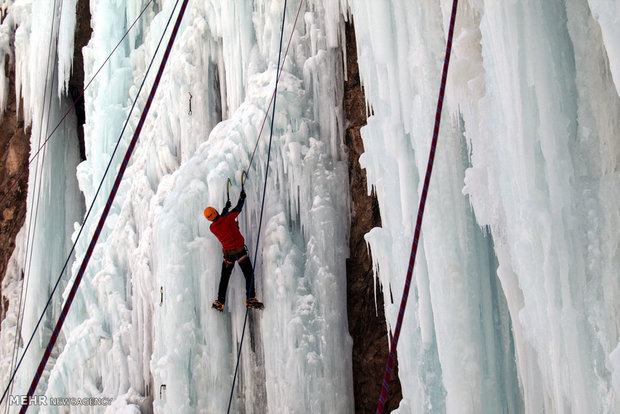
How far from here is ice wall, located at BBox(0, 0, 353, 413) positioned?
477cm

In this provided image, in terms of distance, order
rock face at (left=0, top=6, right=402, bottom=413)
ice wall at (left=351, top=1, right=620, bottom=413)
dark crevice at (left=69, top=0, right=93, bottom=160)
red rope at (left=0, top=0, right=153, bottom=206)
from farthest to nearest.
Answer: dark crevice at (left=69, top=0, right=93, bottom=160) → red rope at (left=0, top=0, right=153, bottom=206) → rock face at (left=0, top=6, right=402, bottom=413) → ice wall at (left=351, top=1, right=620, bottom=413)

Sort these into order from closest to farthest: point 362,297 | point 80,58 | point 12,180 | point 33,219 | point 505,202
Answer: point 505,202 < point 362,297 < point 33,219 < point 80,58 < point 12,180

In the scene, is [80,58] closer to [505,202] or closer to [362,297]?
[362,297]

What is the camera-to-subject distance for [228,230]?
15.7 feet

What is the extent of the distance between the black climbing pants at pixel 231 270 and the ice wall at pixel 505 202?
1356 mm

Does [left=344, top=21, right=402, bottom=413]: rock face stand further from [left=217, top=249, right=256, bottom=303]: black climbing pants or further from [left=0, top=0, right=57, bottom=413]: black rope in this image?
[left=0, top=0, right=57, bottom=413]: black rope

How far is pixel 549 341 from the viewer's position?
234 centimetres

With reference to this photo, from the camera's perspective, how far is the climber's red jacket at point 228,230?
4.78m

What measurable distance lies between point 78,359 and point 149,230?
5.57 ft

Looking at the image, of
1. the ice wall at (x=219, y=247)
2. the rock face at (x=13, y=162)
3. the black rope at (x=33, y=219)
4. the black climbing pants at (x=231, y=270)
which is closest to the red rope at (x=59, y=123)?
the rock face at (x=13, y=162)

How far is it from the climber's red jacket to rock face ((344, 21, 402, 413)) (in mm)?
929

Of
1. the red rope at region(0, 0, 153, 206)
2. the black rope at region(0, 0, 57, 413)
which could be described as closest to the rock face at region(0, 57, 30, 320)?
the red rope at region(0, 0, 153, 206)

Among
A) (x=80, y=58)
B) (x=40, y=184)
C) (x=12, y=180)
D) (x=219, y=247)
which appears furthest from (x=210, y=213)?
(x=12, y=180)

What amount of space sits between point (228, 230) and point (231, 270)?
347mm
